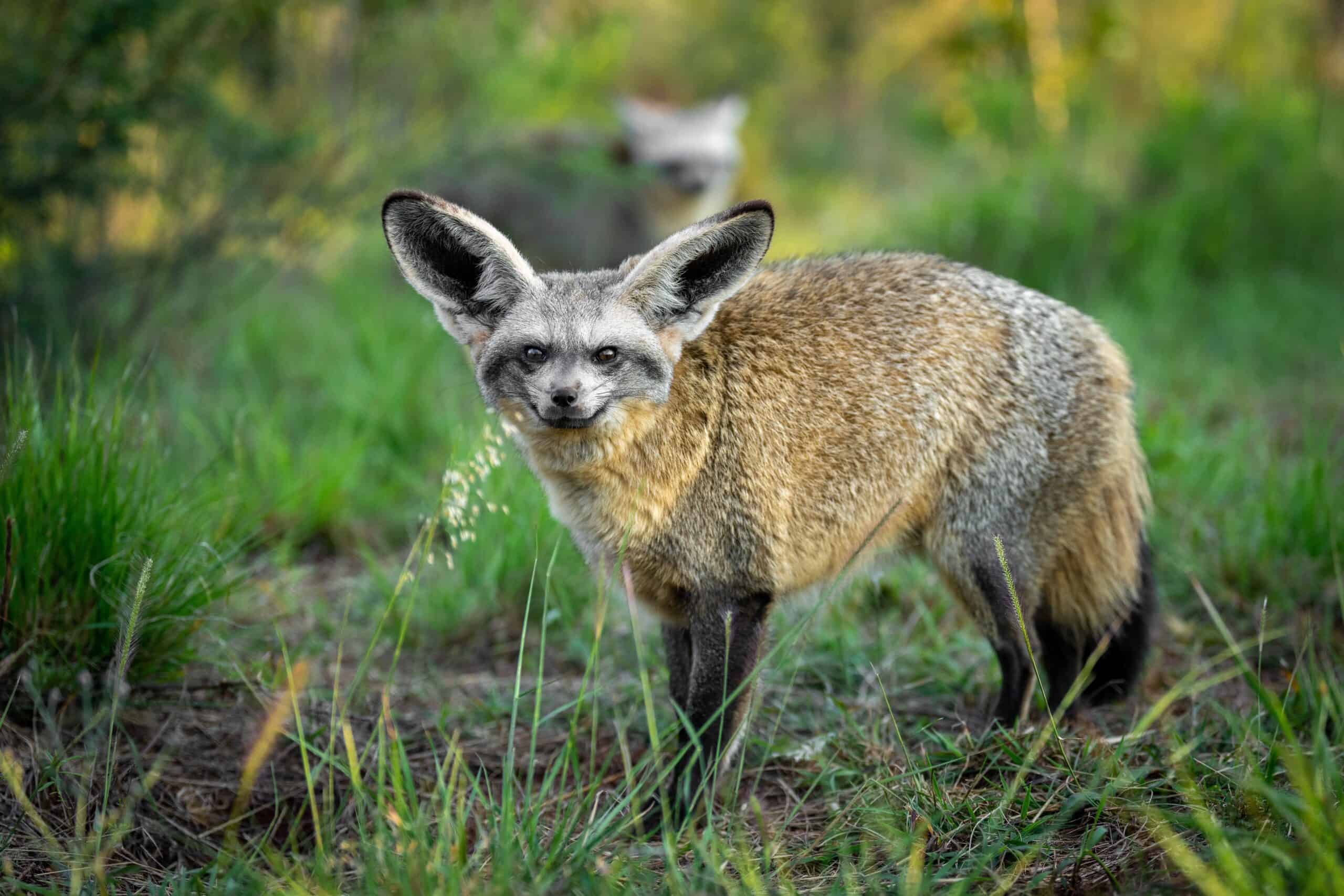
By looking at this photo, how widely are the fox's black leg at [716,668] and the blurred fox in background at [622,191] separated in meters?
5.69

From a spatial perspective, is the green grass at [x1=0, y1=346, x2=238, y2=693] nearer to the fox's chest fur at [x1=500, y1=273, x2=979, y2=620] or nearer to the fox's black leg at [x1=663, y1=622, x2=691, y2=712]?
the fox's chest fur at [x1=500, y1=273, x2=979, y2=620]

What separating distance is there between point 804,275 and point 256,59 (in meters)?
3.90

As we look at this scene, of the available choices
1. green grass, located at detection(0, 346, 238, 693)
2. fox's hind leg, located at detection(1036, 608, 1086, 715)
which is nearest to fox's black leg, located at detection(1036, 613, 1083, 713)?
fox's hind leg, located at detection(1036, 608, 1086, 715)

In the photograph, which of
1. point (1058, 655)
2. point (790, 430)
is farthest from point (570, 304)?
point (1058, 655)

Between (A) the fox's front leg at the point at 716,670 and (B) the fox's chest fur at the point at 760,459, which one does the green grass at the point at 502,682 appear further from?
(B) the fox's chest fur at the point at 760,459

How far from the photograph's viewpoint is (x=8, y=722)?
106 inches

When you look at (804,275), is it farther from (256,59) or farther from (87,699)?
(256,59)

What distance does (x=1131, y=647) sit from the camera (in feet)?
11.2

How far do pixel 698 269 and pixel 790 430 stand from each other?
526mm

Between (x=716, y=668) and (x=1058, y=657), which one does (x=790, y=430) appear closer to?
(x=716, y=668)

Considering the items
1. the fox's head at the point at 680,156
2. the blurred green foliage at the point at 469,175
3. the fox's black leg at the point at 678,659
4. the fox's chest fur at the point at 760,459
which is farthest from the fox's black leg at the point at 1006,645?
the fox's head at the point at 680,156

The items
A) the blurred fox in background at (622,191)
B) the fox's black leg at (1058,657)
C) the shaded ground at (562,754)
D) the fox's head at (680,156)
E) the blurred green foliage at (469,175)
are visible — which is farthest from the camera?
the fox's head at (680,156)

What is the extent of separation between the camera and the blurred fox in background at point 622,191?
→ 920 cm

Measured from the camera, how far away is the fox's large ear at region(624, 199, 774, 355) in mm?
2793
